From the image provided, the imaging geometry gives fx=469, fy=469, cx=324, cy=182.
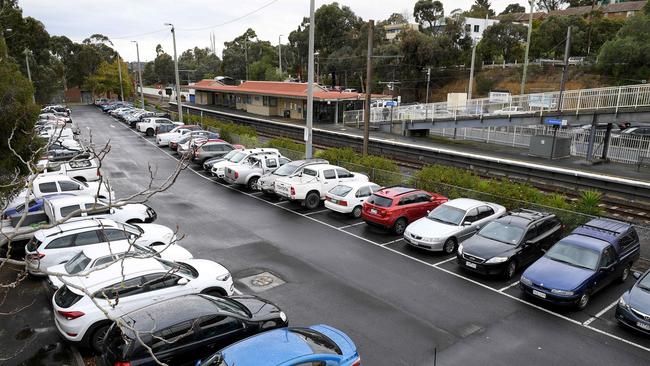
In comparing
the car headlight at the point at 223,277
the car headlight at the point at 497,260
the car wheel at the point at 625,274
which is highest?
the car headlight at the point at 223,277

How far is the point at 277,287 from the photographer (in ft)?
38.3

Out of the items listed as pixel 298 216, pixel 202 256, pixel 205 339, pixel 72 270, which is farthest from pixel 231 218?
pixel 205 339

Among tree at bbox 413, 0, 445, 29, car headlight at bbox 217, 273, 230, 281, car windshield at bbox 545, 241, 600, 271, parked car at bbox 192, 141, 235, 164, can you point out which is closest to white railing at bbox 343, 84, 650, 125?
parked car at bbox 192, 141, 235, 164

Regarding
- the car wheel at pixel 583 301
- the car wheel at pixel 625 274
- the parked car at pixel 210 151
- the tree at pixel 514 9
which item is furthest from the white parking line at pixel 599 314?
the tree at pixel 514 9

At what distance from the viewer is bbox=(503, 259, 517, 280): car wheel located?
12.2m

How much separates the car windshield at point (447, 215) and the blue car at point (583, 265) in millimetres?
3127

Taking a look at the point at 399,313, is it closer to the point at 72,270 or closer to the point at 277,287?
the point at 277,287

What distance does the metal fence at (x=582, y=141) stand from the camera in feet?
89.9

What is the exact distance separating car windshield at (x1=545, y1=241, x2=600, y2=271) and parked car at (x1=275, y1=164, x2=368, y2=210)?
9279mm

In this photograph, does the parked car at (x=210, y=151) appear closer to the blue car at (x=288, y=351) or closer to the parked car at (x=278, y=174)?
the parked car at (x=278, y=174)

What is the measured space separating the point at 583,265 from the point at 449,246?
3787mm

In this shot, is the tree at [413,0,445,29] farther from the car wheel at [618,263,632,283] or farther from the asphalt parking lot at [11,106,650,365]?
the car wheel at [618,263,632,283]

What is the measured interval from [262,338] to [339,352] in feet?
3.88

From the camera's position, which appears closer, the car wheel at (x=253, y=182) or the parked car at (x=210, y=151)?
the car wheel at (x=253, y=182)
